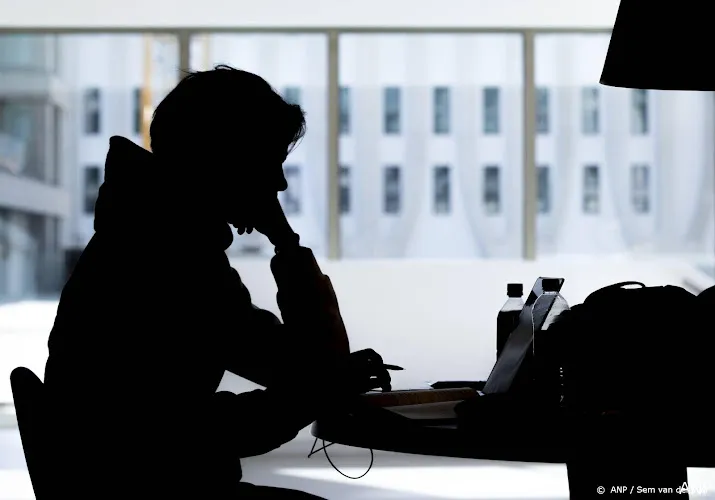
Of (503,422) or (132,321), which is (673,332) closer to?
(503,422)

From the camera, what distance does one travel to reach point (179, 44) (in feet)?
19.6

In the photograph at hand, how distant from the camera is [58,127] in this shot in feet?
20.1

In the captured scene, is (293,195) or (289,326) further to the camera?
(293,195)

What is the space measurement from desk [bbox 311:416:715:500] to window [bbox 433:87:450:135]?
188 inches

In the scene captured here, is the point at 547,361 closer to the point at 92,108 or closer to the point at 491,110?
the point at 491,110

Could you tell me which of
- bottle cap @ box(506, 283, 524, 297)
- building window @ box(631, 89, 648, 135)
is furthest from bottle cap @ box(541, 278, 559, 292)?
building window @ box(631, 89, 648, 135)

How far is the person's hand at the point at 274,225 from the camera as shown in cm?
146

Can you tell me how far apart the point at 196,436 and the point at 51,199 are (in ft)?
17.3

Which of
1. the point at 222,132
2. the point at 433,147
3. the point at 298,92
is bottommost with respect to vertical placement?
the point at 222,132

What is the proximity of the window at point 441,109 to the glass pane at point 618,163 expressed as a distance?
0.57m

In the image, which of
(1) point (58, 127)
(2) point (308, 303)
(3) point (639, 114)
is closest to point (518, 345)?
(2) point (308, 303)

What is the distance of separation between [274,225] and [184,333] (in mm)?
413

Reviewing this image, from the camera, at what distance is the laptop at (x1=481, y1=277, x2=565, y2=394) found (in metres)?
1.56

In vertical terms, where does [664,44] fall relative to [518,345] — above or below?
above
